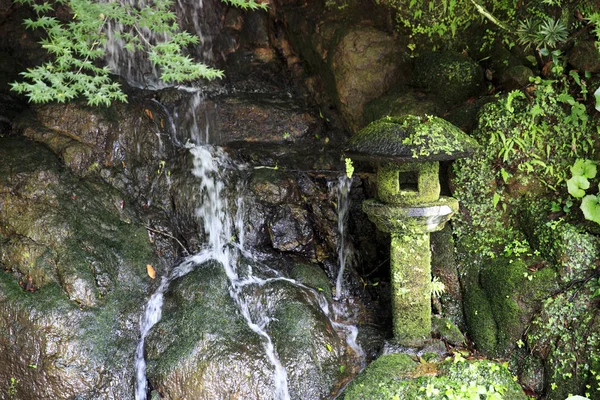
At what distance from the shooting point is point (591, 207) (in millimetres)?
4457

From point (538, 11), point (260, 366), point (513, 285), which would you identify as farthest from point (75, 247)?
point (538, 11)

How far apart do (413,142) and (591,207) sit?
1849 mm

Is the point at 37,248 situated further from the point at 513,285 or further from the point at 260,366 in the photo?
the point at 513,285

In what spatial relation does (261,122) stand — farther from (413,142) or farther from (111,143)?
(413,142)

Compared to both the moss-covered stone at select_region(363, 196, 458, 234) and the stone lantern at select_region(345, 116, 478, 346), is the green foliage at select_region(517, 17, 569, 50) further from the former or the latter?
the moss-covered stone at select_region(363, 196, 458, 234)

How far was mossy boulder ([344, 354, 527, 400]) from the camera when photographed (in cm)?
384

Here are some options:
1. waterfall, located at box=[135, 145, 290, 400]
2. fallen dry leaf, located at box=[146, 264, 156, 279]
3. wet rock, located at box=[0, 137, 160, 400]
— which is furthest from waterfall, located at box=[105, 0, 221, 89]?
fallen dry leaf, located at box=[146, 264, 156, 279]

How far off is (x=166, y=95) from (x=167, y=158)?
4.09 feet

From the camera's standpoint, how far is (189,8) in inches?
356

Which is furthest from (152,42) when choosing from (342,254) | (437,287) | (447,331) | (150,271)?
(447,331)

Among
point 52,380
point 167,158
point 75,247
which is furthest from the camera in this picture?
point 167,158

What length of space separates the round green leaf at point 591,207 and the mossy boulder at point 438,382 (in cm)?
166

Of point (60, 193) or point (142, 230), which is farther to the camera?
point (142, 230)

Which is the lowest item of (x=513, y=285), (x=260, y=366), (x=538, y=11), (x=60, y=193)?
(x=260, y=366)
